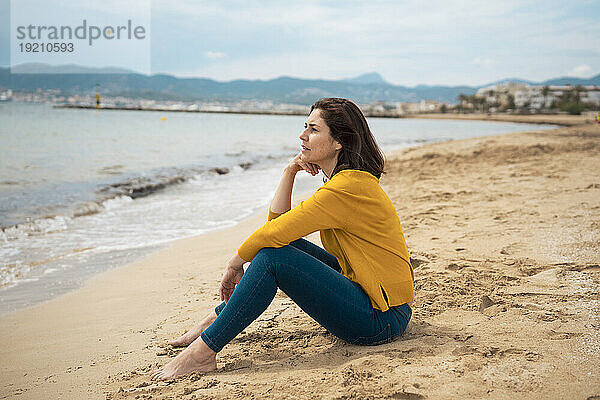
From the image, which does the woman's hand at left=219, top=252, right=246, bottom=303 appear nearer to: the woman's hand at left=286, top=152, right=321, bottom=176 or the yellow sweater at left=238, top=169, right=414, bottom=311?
the yellow sweater at left=238, top=169, right=414, bottom=311

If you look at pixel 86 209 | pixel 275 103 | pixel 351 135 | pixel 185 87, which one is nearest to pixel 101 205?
pixel 86 209

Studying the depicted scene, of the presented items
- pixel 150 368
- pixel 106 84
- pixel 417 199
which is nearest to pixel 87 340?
pixel 150 368

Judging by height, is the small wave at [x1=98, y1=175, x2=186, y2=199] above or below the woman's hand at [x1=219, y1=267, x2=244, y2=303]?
below

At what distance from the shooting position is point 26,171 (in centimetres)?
1216

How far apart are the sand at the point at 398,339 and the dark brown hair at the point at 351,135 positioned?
3.03 ft

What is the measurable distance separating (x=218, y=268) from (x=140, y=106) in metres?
99.2

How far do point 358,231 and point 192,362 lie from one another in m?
1.03

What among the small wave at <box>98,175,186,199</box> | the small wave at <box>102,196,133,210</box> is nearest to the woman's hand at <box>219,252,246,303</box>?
the small wave at <box>102,196,133,210</box>

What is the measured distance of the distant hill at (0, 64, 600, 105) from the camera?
8044 cm

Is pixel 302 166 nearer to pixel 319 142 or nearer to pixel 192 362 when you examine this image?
pixel 319 142

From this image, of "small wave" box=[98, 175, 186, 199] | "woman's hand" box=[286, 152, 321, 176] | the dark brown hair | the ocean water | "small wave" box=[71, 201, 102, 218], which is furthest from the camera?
"small wave" box=[98, 175, 186, 199]

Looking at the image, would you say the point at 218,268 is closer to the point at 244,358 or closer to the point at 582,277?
the point at 244,358

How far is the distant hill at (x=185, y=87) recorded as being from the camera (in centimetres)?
8044

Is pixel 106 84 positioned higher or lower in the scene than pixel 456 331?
higher
